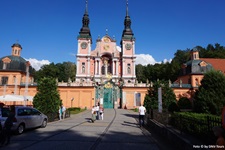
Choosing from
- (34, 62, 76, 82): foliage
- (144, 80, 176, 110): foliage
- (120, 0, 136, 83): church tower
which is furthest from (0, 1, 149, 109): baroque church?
(34, 62, 76, 82): foliage

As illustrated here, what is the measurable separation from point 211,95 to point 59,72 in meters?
65.4

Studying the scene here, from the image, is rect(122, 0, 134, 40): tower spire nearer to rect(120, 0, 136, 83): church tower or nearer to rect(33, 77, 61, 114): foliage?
rect(120, 0, 136, 83): church tower

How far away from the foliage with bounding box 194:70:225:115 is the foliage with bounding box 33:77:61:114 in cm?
1431

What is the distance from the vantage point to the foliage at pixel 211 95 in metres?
17.1

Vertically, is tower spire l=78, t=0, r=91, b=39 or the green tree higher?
tower spire l=78, t=0, r=91, b=39

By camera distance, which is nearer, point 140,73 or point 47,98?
point 47,98

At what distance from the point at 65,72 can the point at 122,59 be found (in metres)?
34.5

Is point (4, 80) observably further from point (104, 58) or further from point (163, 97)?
point (163, 97)

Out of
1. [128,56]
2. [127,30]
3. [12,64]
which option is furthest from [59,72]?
[127,30]

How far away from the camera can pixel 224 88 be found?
17.9 metres

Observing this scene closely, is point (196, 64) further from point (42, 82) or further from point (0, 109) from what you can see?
point (0, 109)

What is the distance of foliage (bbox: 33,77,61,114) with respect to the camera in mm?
18312

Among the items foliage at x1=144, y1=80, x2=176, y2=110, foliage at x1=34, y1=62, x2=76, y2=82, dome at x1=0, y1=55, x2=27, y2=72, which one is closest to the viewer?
foliage at x1=144, y1=80, x2=176, y2=110

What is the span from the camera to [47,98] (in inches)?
730
